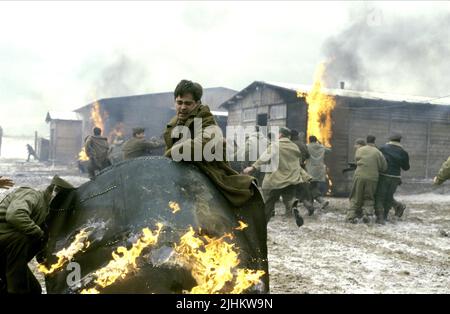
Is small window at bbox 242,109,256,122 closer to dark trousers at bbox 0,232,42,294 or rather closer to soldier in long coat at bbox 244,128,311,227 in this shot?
soldier in long coat at bbox 244,128,311,227

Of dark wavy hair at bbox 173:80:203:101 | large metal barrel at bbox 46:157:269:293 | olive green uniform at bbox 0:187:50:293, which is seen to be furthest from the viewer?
dark wavy hair at bbox 173:80:203:101

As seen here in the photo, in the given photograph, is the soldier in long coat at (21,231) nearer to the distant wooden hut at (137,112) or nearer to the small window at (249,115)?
the small window at (249,115)

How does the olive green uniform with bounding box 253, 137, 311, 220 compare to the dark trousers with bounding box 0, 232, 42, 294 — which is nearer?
the dark trousers with bounding box 0, 232, 42, 294

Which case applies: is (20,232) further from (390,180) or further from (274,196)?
(390,180)

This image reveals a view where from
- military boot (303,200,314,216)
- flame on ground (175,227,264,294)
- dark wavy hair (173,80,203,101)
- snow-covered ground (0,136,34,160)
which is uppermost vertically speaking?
dark wavy hair (173,80,203,101)

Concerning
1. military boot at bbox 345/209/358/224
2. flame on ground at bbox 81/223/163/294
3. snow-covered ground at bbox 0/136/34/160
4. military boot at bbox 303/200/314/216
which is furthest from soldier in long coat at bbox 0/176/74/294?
snow-covered ground at bbox 0/136/34/160

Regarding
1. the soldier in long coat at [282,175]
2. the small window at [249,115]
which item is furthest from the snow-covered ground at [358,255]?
the small window at [249,115]

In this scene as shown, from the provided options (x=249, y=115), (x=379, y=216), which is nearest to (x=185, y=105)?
(x=379, y=216)

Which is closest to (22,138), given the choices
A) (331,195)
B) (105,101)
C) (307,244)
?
(105,101)

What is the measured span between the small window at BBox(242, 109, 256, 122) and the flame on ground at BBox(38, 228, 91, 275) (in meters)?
16.1

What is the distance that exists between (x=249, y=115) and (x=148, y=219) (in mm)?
16622

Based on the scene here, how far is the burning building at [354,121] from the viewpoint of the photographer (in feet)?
48.5

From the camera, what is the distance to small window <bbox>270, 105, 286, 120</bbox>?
16697 millimetres

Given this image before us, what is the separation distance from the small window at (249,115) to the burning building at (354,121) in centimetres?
90
